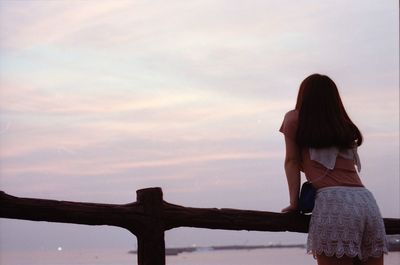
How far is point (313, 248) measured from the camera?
430 centimetres

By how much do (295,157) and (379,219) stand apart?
65cm

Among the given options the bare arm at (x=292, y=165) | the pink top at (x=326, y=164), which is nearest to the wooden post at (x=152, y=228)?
the bare arm at (x=292, y=165)

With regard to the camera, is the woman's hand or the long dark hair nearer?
the long dark hair

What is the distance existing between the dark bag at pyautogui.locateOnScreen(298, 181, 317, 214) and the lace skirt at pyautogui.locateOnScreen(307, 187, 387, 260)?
5 centimetres

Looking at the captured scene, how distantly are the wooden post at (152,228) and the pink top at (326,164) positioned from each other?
3.17ft

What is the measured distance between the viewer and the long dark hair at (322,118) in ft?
14.2

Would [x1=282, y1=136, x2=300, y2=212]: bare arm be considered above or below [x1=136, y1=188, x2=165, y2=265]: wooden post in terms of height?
above

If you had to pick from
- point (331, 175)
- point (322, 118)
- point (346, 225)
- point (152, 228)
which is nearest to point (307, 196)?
point (331, 175)

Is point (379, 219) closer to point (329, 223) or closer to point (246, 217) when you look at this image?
point (329, 223)

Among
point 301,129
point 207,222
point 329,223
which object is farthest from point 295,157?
point 207,222

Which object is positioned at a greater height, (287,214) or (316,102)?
(316,102)

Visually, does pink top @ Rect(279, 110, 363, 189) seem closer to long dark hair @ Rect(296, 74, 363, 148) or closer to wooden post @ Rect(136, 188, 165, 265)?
long dark hair @ Rect(296, 74, 363, 148)

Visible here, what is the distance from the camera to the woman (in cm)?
424

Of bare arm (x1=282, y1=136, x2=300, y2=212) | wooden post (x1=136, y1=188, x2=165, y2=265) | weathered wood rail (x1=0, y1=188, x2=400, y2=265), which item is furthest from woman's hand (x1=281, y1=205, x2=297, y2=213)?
wooden post (x1=136, y1=188, x2=165, y2=265)
